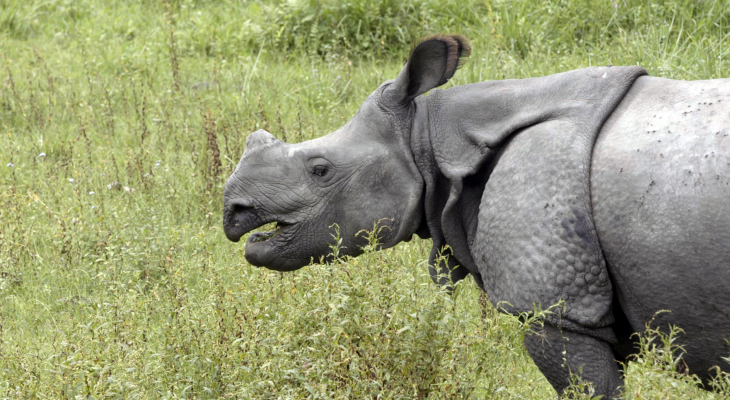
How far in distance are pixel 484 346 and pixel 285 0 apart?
20.9ft

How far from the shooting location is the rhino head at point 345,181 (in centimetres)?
398

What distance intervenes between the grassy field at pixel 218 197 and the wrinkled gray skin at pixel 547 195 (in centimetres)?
19

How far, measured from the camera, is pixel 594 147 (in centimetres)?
346

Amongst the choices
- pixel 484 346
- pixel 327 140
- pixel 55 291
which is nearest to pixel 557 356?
pixel 484 346

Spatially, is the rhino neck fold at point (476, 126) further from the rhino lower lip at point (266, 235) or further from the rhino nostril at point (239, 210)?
the rhino nostril at point (239, 210)

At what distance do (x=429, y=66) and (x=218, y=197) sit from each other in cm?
329

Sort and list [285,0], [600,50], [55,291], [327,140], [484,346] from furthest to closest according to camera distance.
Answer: [285,0] → [600,50] → [55,291] → [327,140] → [484,346]

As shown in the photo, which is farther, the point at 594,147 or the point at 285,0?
the point at 285,0

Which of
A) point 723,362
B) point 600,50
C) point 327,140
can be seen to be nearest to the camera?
point 723,362

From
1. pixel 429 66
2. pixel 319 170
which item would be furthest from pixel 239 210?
pixel 429 66

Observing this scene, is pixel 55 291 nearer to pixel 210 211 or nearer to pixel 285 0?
pixel 210 211

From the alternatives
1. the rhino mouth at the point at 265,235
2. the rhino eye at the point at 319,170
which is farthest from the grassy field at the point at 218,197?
the rhino eye at the point at 319,170

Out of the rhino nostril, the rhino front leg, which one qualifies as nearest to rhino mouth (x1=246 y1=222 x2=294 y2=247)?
the rhino nostril

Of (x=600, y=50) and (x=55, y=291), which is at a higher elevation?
(x=600, y=50)
